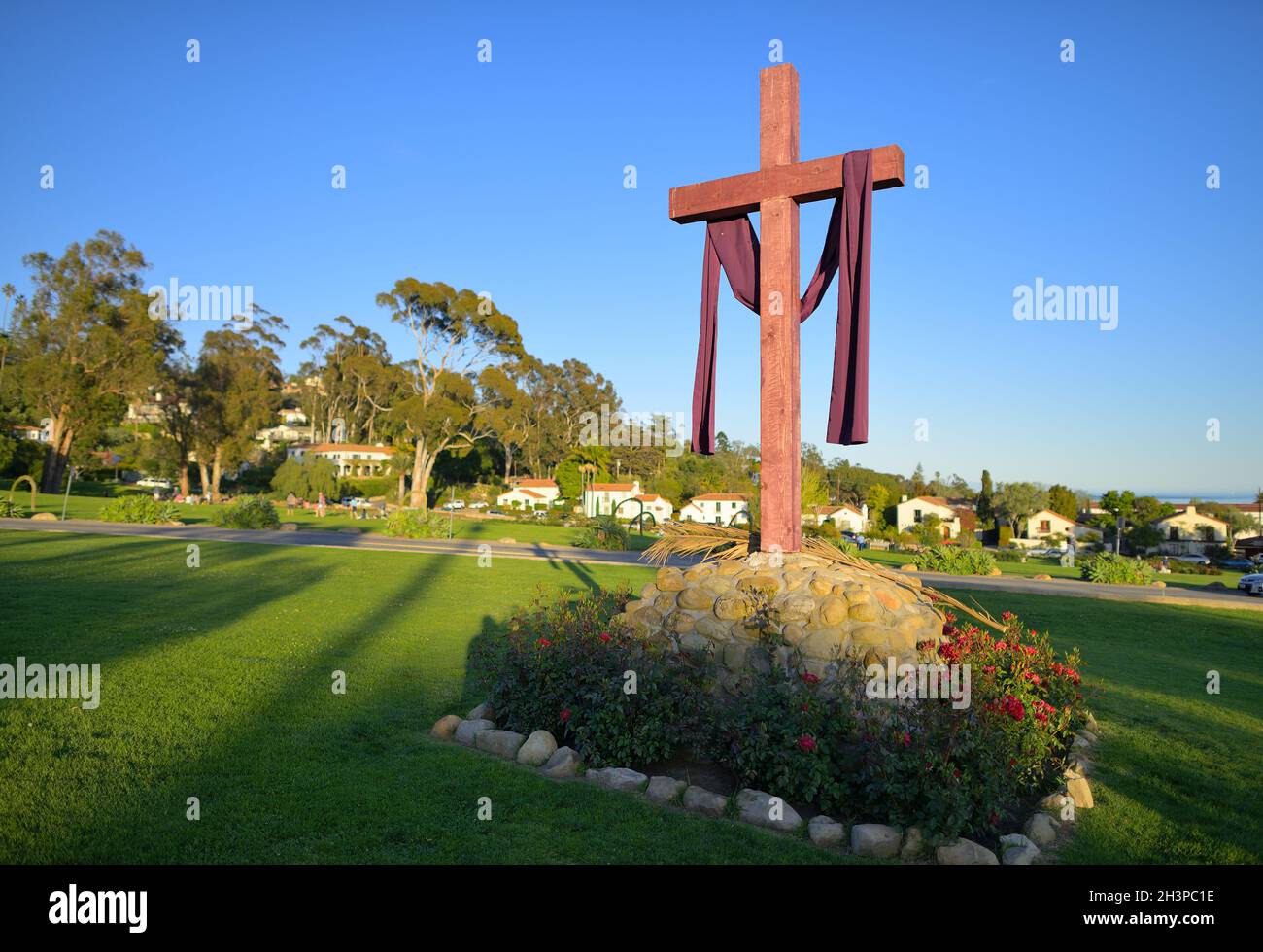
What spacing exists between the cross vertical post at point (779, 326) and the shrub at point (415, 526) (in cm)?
2300

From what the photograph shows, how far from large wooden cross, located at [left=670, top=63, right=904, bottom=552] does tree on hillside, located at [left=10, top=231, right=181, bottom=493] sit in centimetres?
4728

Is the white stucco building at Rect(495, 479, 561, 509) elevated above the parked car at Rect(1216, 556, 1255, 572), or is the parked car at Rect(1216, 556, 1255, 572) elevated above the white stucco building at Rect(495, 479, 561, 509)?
the white stucco building at Rect(495, 479, 561, 509)

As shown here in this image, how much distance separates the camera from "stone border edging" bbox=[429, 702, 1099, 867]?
13.2 ft

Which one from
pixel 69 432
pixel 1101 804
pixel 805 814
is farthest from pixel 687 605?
pixel 69 432

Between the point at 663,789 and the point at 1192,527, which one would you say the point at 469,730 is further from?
the point at 1192,527

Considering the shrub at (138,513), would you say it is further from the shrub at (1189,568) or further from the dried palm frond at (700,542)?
the shrub at (1189,568)

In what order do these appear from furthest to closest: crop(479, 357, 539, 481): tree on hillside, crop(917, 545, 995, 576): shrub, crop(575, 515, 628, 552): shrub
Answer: crop(479, 357, 539, 481): tree on hillside, crop(575, 515, 628, 552): shrub, crop(917, 545, 995, 576): shrub

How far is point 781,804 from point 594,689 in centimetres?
159

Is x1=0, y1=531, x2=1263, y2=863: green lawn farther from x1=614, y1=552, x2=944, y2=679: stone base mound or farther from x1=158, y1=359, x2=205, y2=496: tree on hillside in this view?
x1=158, y1=359, x2=205, y2=496: tree on hillside

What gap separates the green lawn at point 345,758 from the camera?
3959 millimetres

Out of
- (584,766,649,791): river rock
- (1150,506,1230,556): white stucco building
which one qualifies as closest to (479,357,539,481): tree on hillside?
(584,766,649,791): river rock

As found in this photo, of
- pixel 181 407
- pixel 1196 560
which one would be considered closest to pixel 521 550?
pixel 181 407

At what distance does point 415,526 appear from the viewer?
27.8m
